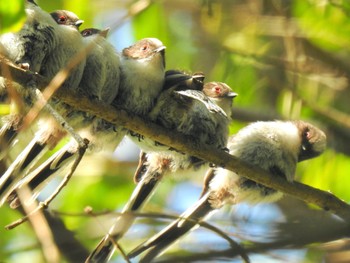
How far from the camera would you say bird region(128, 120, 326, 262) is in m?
4.68

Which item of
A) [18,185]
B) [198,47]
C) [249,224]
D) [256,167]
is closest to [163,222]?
[256,167]

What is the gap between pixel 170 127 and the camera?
420 centimetres

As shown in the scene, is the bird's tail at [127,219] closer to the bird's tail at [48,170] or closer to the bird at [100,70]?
the bird's tail at [48,170]

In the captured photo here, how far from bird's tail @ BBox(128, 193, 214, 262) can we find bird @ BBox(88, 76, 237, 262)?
0.19m

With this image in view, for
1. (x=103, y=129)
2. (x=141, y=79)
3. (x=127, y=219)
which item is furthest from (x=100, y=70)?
(x=127, y=219)

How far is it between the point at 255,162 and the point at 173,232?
0.68 meters

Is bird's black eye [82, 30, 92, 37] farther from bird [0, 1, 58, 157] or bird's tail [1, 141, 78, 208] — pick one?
bird's tail [1, 141, 78, 208]

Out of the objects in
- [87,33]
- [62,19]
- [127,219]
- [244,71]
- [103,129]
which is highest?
[62,19]

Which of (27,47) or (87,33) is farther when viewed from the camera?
(87,33)

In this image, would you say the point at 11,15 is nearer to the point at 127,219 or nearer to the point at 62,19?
the point at 62,19

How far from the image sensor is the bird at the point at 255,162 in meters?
4.68

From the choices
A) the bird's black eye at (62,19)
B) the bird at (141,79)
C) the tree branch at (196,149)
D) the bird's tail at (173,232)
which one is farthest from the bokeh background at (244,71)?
the bird's black eye at (62,19)

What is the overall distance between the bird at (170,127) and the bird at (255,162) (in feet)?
0.93

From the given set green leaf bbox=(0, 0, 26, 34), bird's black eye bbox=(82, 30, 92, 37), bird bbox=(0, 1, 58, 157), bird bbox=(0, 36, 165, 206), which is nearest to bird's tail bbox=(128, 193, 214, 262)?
bird bbox=(0, 36, 165, 206)
